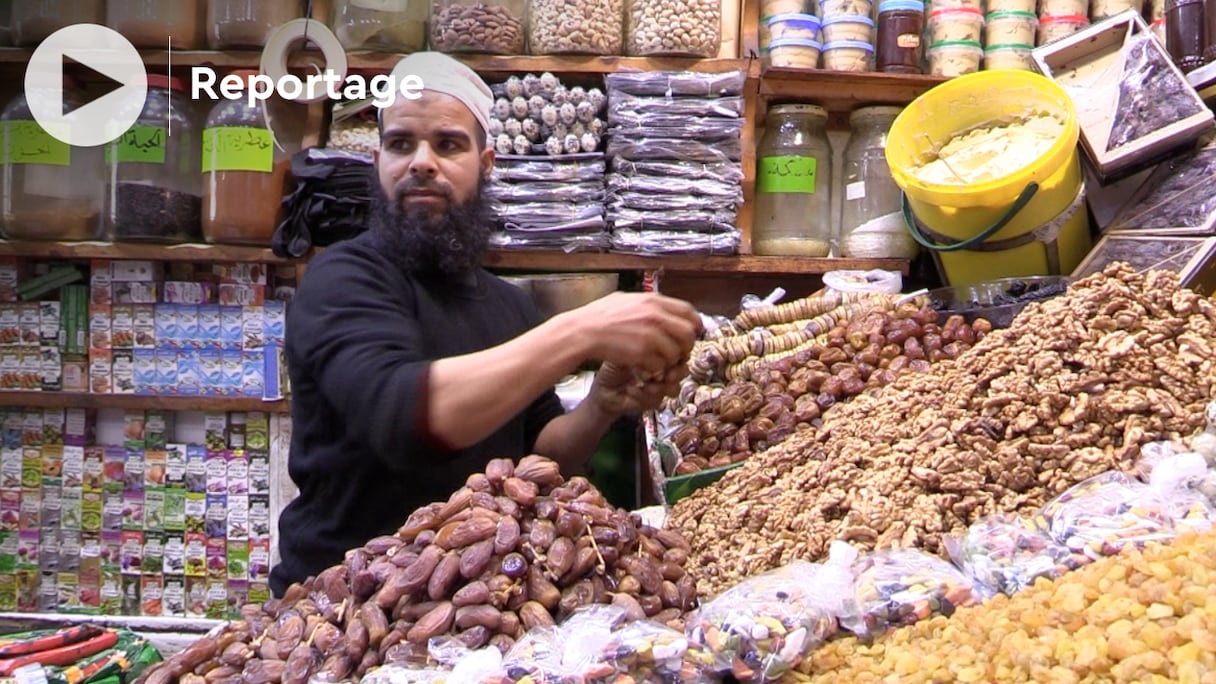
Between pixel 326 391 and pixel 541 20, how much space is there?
173 centimetres

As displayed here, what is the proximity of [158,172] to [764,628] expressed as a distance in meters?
2.52

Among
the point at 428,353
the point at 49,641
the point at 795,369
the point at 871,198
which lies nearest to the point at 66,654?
the point at 49,641

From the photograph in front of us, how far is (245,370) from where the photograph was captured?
2.81 metres

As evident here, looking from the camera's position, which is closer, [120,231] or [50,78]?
[120,231]

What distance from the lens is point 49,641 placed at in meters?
1.58

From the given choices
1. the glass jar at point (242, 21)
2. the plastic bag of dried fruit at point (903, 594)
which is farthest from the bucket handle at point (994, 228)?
the glass jar at point (242, 21)

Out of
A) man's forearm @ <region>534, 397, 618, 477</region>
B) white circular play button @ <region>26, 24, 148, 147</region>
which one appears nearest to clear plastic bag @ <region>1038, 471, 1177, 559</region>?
man's forearm @ <region>534, 397, 618, 477</region>

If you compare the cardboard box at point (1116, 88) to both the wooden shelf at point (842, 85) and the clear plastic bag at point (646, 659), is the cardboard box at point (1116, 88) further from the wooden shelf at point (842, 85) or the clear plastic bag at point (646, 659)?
the clear plastic bag at point (646, 659)

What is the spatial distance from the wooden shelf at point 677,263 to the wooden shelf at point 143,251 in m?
0.66

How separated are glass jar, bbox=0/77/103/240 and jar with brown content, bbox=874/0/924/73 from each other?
2.41 metres

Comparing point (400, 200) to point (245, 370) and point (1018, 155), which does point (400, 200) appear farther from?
point (1018, 155)

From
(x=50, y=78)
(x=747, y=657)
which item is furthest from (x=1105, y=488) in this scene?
(x=50, y=78)

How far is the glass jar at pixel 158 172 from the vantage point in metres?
2.73

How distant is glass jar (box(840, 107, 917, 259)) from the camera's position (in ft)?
9.40
